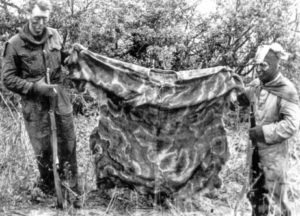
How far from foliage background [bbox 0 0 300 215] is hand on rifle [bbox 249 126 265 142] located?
9.76 ft

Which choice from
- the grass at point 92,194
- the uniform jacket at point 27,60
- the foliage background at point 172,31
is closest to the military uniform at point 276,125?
the grass at point 92,194

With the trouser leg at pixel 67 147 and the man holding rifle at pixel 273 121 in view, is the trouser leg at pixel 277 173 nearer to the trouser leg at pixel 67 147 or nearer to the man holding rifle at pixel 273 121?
the man holding rifle at pixel 273 121

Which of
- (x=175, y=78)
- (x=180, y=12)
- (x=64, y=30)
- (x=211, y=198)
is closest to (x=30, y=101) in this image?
(x=175, y=78)

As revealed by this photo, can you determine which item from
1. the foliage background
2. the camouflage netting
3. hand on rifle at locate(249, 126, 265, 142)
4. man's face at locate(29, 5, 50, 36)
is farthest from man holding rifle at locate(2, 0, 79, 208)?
hand on rifle at locate(249, 126, 265, 142)

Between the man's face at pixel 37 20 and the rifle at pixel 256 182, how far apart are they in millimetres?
2293

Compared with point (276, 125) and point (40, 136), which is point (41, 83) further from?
point (276, 125)

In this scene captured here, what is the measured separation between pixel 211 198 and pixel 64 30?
3.93 meters

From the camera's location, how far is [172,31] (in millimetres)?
7949

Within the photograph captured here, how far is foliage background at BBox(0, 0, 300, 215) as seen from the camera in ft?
26.2

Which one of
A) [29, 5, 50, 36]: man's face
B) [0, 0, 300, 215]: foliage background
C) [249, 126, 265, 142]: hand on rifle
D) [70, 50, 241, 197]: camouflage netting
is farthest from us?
[0, 0, 300, 215]: foliage background

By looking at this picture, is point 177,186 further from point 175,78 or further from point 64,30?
point 64,30

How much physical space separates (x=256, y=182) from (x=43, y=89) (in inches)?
93.1

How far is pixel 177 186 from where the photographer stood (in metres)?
5.44

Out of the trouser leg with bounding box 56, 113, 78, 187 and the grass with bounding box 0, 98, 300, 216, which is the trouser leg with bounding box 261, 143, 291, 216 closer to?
the grass with bounding box 0, 98, 300, 216
